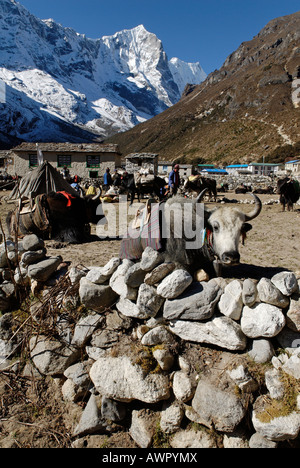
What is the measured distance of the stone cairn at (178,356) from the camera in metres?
2.56

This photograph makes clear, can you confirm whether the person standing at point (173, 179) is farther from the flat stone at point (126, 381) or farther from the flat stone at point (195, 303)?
the flat stone at point (126, 381)

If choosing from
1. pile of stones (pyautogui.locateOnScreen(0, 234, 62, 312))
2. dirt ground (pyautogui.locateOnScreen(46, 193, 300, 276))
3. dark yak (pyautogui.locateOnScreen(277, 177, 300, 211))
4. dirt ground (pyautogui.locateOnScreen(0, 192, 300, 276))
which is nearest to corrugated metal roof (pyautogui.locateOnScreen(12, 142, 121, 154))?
dark yak (pyautogui.locateOnScreen(277, 177, 300, 211))

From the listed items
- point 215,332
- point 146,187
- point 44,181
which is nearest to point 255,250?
point 215,332

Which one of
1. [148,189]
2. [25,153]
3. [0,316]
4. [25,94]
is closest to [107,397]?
[0,316]

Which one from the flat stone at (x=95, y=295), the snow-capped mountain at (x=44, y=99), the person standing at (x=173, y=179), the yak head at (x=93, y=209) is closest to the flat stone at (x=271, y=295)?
the flat stone at (x=95, y=295)

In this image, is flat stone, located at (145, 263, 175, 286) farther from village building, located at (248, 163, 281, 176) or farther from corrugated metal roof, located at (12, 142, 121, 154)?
village building, located at (248, 163, 281, 176)

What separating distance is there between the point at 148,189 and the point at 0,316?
998 cm

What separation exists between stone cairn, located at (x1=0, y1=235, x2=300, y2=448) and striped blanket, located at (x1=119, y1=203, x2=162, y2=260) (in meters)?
0.24

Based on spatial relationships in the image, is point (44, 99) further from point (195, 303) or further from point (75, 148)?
point (195, 303)

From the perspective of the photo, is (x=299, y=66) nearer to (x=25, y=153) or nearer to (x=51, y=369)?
(x=25, y=153)

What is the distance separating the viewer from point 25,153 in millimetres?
29469

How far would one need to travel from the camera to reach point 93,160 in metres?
29.0

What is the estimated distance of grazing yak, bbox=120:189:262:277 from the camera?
3350mm

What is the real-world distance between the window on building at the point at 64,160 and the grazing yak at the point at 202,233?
27.5 m
